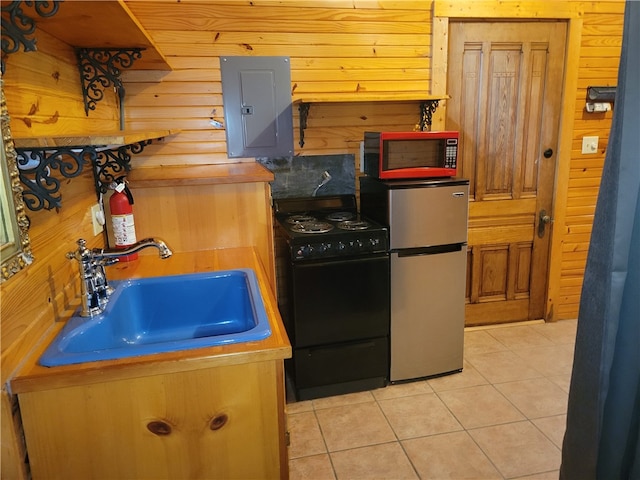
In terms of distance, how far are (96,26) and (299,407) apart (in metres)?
2.01

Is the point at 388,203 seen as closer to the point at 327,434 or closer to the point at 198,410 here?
the point at 327,434

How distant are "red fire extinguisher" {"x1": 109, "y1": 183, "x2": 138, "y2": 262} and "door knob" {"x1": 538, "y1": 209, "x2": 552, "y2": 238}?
2.72 metres

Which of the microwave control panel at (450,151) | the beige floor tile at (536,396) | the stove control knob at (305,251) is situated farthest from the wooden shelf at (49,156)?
the beige floor tile at (536,396)

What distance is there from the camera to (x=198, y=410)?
1124 mm

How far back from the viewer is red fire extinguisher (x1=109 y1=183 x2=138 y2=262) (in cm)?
187

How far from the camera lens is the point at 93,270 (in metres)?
1.37

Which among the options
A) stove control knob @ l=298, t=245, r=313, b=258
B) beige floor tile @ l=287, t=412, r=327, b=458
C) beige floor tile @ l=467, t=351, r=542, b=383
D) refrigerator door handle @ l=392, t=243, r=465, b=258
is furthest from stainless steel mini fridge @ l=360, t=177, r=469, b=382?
beige floor tile @ l=287, t=412, r=327, b=458

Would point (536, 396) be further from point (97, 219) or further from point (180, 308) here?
point (97, 219)

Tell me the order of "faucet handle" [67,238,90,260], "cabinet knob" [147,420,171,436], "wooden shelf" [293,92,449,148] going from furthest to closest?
"wooden shelf" [293,92,449,148] → "faucet handle" [67,238,90,260] → "cabinet knob" [147,420,171,436]

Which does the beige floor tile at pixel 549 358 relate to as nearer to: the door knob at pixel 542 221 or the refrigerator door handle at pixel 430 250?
the door knob at pixel 542 221

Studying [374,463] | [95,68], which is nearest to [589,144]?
[374,463]

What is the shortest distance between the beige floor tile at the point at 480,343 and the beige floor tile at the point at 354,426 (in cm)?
95

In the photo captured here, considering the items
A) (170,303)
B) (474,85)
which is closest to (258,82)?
(474,85)

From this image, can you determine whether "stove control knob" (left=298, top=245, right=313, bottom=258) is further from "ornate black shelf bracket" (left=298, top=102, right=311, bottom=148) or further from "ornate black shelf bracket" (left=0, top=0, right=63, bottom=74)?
"ornate black shelf bracket" (left=0, top=0, right=63, bottom=74)
